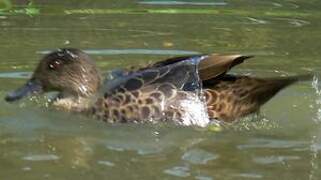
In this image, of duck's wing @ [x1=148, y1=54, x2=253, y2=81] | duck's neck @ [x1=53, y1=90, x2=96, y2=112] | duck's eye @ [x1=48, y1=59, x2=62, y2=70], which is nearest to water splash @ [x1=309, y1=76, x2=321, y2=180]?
duck's wing @ [x1=148, y1=54, x2=253, y2=81]

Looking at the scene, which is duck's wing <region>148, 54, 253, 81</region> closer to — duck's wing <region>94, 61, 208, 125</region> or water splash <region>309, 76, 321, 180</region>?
duck's wing <region>94, 61, 208, 125</region>

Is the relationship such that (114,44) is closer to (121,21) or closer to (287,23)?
(121,21)

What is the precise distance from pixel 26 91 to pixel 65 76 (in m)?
0.33

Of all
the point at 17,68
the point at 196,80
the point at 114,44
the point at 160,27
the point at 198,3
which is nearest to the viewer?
the point at 196,80

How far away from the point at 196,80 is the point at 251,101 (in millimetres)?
449

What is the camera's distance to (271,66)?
33.1 feet

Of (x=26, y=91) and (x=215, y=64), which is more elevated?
(x=215, y=64)

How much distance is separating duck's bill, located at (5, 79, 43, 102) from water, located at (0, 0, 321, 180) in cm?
11

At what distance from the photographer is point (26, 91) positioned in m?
8.80

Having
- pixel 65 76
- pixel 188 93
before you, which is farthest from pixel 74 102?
pixel 188 93

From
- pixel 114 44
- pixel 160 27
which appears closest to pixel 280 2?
pixel 160 27

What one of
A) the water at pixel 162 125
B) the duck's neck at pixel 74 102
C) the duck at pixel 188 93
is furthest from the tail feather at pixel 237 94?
the duck's neck at pixel 74 102

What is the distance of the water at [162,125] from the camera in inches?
288

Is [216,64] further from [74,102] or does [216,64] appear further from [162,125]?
[74,102]
